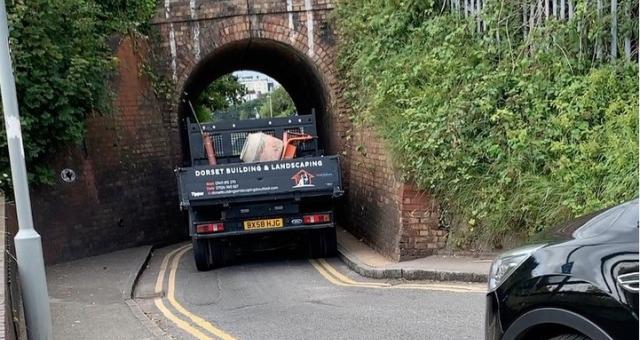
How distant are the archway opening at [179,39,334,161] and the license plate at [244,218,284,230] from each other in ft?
15.9

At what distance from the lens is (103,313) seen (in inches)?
277

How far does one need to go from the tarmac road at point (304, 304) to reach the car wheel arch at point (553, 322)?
7.04ft

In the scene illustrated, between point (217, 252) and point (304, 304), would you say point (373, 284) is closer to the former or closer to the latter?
point (304, 304)

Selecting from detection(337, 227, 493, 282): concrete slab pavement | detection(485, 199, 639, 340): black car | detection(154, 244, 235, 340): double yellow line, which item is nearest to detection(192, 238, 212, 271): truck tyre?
detection(154, 244, 235, 340): double yellow line

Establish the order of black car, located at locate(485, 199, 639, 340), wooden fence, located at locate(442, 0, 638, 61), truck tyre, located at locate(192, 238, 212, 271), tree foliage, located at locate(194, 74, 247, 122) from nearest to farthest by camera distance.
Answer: black car, located at locate(485, 199, 639, 340) → wooden fence, located at locate(442, 0, 638, 61) → truck tyre, located at locate(192, 238, 212, 271) → tree foliage, located at locate(194, 74, 247, 122)

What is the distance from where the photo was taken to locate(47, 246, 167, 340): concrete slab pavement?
20.5 feet

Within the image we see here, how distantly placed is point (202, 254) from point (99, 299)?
2.28 metres

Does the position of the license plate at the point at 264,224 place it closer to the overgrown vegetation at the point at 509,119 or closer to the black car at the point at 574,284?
the overgrown vegetation at the point at 509,119

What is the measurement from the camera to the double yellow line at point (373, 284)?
7.18m

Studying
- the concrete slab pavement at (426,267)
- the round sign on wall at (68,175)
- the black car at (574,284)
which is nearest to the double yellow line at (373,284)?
A: the concrete slab pavement at (426,267)

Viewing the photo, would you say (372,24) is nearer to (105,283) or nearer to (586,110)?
(586,110)

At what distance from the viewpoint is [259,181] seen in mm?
9453

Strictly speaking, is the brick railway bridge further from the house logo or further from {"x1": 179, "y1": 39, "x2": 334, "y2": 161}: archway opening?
the house logo

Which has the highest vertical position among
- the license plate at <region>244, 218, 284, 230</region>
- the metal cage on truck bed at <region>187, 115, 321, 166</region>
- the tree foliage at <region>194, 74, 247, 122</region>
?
the tree foliage at <region>194, 74, 247, 122</region>
